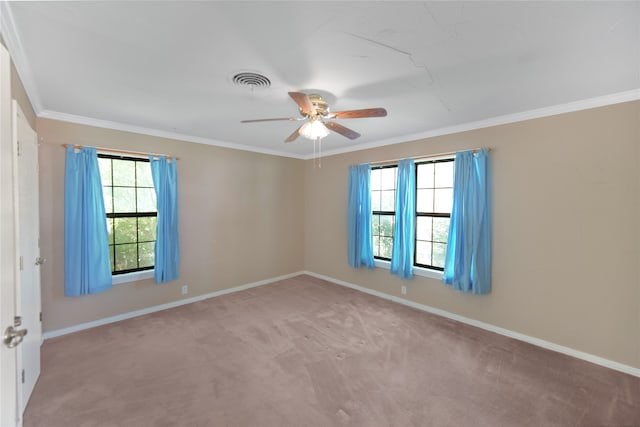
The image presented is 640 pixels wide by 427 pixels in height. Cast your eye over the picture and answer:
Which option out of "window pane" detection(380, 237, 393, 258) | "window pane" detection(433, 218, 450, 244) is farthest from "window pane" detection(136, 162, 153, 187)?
"window pane" detection(433, 218, 450, 244)

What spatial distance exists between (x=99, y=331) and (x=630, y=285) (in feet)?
18.0

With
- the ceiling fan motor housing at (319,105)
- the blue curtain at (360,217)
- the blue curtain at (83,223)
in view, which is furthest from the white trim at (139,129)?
the ceiling fan motor housing at (319,105)

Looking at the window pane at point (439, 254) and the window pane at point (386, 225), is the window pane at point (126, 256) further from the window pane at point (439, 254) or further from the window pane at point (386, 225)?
the window pane at point (439, 254)

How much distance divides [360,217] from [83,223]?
366 centimetres

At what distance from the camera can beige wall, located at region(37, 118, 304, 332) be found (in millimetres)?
2990

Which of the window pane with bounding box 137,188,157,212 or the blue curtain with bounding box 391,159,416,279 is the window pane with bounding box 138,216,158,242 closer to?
the window pane with bounding box 137,188,157,212

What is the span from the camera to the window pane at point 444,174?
12.0 ft

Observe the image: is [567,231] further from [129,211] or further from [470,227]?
[129,211]

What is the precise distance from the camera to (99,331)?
124 inches

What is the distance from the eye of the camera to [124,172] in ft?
11.6

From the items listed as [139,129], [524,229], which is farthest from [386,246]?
[139,129]

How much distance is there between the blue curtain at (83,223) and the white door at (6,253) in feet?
6.90

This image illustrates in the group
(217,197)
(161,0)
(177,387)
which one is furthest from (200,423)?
(217,197)

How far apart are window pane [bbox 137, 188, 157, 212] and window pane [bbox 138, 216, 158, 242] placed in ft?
0.41
